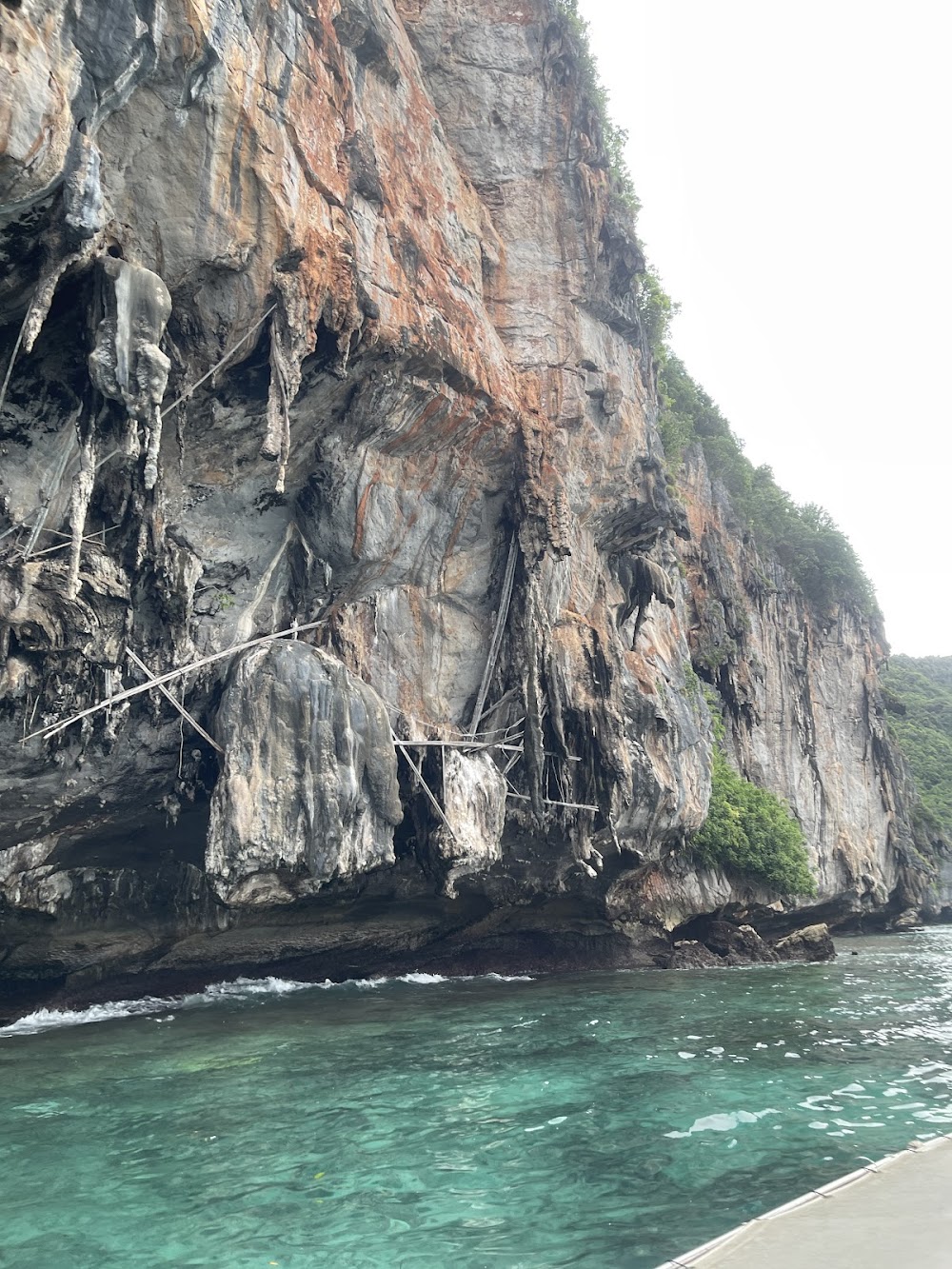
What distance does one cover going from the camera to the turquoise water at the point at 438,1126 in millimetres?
6207

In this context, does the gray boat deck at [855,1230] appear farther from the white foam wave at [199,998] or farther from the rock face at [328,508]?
the white foam wave at [199,998]

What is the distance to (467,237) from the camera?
65.6 feet

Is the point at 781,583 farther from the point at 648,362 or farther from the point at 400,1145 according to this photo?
the point at 400,1145

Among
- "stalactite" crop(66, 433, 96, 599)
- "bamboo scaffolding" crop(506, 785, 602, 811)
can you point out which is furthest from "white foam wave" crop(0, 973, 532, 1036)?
"stalactite" crop(66, 433, 96, 599)

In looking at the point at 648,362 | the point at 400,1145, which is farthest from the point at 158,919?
the point at 648,362

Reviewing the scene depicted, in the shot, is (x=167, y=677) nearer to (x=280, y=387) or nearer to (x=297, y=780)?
(x=297, y=780)

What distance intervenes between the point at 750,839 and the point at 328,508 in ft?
56.9

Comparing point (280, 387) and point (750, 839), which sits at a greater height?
point (280, 387)

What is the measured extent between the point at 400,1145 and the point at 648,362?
23321 millimetres

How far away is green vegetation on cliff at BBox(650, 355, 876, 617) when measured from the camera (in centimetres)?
3753

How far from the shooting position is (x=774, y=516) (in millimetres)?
40062

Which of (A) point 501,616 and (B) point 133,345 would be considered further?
(A) point 501,616

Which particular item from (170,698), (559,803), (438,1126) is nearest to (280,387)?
(170,698)

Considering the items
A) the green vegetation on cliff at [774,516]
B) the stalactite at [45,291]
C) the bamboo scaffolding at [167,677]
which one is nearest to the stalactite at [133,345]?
the stalactite at [45,291]
